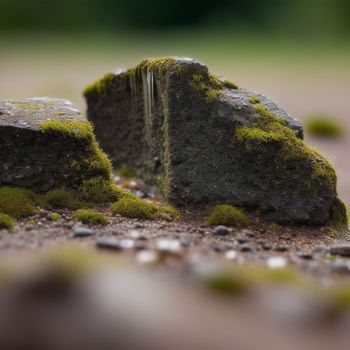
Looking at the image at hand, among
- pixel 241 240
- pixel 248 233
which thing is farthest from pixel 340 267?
pixel 248 233

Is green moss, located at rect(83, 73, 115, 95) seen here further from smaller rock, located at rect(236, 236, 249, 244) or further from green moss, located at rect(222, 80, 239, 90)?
smaller rock, located at rect(236, 236, 249, 244)

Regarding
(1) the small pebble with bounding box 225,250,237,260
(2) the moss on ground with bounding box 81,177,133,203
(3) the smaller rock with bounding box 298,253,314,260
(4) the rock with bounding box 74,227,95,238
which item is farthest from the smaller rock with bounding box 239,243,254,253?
(2) the moss on ground with bounding box 81,177,133,203

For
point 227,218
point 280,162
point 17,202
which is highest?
point 280,162

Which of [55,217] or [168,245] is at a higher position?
[168,245]

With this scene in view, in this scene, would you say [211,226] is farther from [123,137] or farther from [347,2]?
[347,2]

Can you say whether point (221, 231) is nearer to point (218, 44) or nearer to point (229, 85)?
point (229, 85)

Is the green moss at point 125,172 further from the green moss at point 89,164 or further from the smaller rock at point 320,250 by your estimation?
the smaller rock at point 320,250

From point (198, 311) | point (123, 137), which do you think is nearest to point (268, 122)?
point (123, 137)
